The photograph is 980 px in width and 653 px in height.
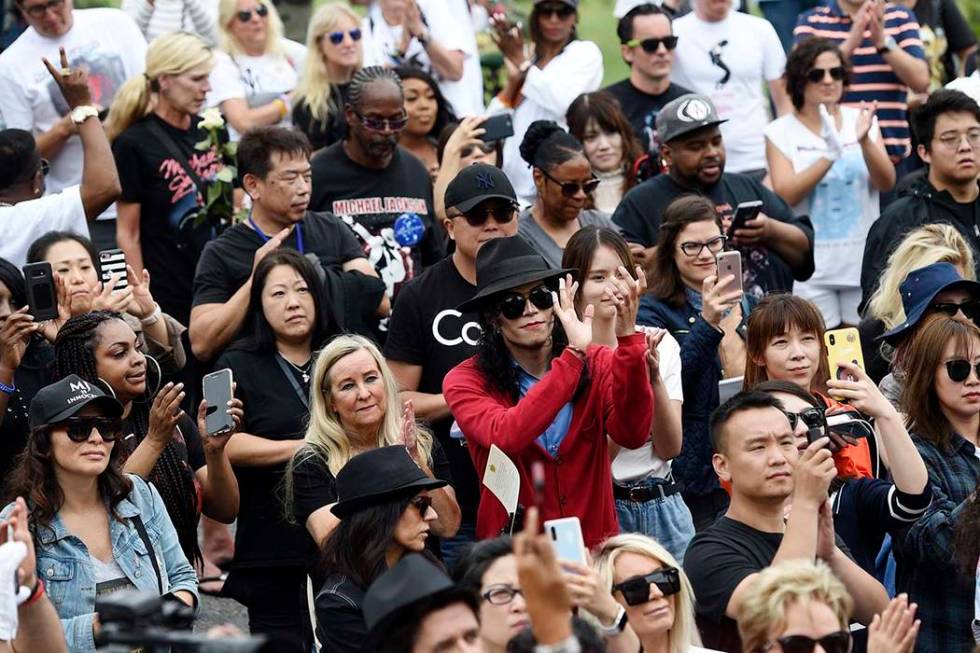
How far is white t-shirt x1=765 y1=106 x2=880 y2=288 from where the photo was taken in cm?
991

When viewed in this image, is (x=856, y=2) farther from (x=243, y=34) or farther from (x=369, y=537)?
(x=369, y=537)

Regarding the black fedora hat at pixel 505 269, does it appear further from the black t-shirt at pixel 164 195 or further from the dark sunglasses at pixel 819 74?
the dark sunglasses at pixel 819 74

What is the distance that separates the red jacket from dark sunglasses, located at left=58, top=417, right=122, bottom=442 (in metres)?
1.28

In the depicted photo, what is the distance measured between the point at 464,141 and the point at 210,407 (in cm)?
259

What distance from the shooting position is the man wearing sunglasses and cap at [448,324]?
24.9ft

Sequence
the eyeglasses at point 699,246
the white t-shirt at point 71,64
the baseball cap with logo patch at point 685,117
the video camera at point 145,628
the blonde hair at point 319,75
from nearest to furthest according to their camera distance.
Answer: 1. the video camera at point 145,628
2. the eyeglasses at point 699,246
3. the baseball cap with logo patch at point 685,117
4. the white t-shirt at point 71,64
5. the blonde hair at point 319,75

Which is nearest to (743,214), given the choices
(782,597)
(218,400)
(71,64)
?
(218,400)

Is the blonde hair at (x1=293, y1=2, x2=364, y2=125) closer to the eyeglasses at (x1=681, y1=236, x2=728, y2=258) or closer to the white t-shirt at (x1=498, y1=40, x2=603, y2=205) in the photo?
the white t-shirt at (x1=498, y1=40, x2=603, y2=205)

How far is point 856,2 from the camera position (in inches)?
442

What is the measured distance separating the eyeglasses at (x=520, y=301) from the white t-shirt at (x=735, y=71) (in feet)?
14.6

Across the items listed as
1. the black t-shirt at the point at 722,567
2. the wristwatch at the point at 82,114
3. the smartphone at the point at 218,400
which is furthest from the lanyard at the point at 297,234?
the black t-shirt at the point at 722,567

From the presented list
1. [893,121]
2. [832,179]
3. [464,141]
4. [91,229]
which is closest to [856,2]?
[893,121]

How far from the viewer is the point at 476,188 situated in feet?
25.2

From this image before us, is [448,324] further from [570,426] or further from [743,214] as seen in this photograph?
[743,214]
